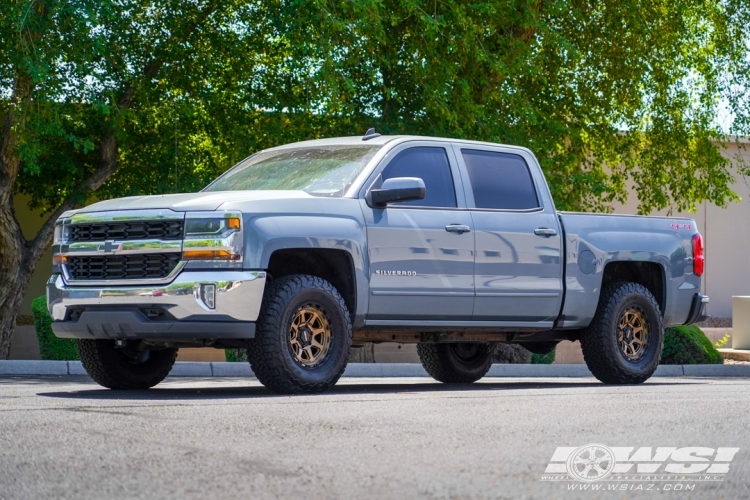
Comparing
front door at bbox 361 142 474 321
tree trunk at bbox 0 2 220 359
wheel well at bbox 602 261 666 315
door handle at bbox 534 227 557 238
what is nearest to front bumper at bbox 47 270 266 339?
front door at bbox 361 142 474 321

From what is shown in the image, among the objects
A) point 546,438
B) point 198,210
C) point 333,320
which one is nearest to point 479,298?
point 333,320

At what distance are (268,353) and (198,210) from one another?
46.3 inches

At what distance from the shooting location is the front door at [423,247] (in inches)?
410

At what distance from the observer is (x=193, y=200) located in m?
9.81

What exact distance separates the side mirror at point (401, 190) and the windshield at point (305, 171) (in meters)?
0.33

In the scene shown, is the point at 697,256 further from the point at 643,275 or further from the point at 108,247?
the point at 108,247

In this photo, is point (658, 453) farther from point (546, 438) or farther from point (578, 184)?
point (578, 184)

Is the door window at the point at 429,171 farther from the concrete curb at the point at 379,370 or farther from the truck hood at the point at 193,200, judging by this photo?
the concrete curb at the point at 379,370

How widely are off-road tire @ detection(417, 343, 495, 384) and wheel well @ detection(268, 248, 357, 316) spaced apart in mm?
2891

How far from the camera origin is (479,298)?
11102 millimetres

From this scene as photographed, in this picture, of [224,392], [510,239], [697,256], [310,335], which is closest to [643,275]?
[697,256]

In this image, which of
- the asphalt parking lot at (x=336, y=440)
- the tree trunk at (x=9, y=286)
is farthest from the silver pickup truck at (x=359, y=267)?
the tree trunk at (x=9, y=286)

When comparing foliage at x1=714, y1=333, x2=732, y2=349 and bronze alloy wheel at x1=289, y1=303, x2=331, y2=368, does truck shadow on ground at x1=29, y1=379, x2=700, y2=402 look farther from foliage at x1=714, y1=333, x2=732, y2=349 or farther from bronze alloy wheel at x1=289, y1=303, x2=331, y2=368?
foliage at x1=714, y1=333, x2=732, y2=349

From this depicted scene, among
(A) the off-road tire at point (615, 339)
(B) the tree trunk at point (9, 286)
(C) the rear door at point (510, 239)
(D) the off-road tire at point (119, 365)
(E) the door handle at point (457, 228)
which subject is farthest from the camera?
(B) the tree trunk at point (9, 286)
